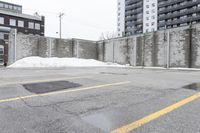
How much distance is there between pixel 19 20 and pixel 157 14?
4796 centimetres

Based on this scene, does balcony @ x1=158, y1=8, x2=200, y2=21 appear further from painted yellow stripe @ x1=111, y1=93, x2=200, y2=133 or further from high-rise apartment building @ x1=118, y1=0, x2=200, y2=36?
painted yellow stripe @ x1=111, y1=93, x2=200, y2=133

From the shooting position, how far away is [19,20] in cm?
4744

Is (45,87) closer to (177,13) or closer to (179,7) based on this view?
A: (177,13)

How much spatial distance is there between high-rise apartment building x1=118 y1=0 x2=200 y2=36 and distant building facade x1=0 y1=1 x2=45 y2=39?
1504 inches

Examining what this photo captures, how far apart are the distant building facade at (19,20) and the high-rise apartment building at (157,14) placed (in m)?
38.2

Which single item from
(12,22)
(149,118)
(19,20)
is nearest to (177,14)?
(19,20)

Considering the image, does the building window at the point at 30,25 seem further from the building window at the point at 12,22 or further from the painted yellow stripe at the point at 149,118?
the painted yellow stripe at the point at 149,118

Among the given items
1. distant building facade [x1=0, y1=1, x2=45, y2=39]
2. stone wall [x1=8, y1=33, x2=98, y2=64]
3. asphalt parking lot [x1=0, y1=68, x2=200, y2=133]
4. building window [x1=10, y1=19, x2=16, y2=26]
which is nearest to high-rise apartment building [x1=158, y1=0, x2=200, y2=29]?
stone wall [x1=8, y1=33, x2=98, y2=64]

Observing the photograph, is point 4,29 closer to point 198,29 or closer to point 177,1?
point 198,29

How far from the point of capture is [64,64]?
2409cm

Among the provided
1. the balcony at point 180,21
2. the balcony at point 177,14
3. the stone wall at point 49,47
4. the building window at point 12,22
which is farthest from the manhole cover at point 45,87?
the balcony at point 177,14

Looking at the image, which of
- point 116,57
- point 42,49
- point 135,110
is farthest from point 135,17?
point 135,110

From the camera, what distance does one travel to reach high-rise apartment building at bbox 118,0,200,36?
5608cm

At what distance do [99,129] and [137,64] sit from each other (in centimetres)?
2312
